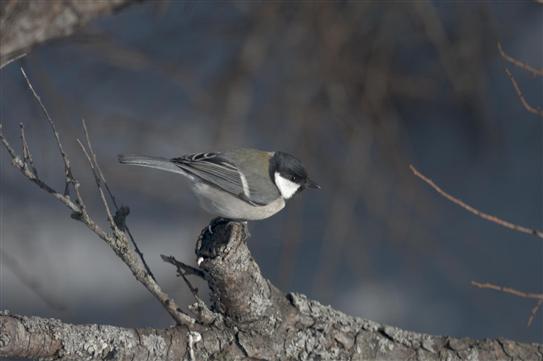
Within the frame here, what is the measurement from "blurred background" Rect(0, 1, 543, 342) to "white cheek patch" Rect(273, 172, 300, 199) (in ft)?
3.12

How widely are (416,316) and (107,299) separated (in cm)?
183

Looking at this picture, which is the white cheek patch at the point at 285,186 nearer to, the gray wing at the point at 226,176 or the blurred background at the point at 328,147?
the gray wing at the point at 226,176

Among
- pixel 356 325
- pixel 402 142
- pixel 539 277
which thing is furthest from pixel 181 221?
pixel 356 325

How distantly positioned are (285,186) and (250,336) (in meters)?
0.80

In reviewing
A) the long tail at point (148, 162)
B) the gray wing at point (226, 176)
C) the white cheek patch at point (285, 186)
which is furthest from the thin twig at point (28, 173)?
the white cheek patch at point (285, 186)

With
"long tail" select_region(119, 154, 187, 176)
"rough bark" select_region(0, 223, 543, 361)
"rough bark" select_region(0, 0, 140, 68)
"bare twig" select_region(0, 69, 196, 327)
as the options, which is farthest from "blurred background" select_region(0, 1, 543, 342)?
"bare twig" select_region(0, 69, 196, 327)

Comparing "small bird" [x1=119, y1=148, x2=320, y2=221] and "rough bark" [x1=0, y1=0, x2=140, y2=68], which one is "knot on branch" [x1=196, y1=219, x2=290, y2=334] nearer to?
"small bird" [x1=119, y1=148, x2=320, y2=221]

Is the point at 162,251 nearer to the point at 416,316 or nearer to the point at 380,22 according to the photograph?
the point at 416,316

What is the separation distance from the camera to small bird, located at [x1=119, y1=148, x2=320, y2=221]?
2.57 m

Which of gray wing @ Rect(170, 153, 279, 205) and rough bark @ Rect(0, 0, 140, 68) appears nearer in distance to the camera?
rough bark @ Rect(0, 0, 140, 68)

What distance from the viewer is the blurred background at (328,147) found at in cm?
400

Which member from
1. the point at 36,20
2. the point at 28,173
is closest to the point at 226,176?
the point at 36,20

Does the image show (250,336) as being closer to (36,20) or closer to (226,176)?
(226,176)

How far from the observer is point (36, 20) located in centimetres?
222
